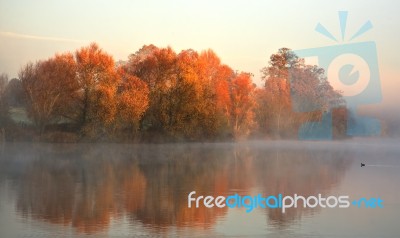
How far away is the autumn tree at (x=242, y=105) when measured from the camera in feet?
133

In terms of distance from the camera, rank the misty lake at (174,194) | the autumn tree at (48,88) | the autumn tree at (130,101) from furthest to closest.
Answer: the autumn tree at (130,101) → the autumn tree at (48,88) → the misty lake at (174,194)

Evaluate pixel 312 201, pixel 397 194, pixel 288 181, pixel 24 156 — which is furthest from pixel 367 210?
pixel 24 156

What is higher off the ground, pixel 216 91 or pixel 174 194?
pixel 216 91

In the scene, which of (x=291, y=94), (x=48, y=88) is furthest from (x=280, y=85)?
(x=48, y=88)

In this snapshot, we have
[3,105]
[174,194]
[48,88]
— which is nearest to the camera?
[174,194]

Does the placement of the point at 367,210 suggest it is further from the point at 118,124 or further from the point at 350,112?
the point at 350,112

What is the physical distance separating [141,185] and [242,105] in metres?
25.6

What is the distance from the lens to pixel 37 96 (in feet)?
111

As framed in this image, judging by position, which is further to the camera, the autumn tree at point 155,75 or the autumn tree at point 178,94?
the autumn tree at point 155,75

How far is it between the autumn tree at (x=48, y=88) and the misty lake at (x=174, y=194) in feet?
25.8

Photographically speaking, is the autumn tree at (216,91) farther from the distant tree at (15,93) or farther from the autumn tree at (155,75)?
the distant tree at (15,93)

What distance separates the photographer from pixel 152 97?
36.4 metres
